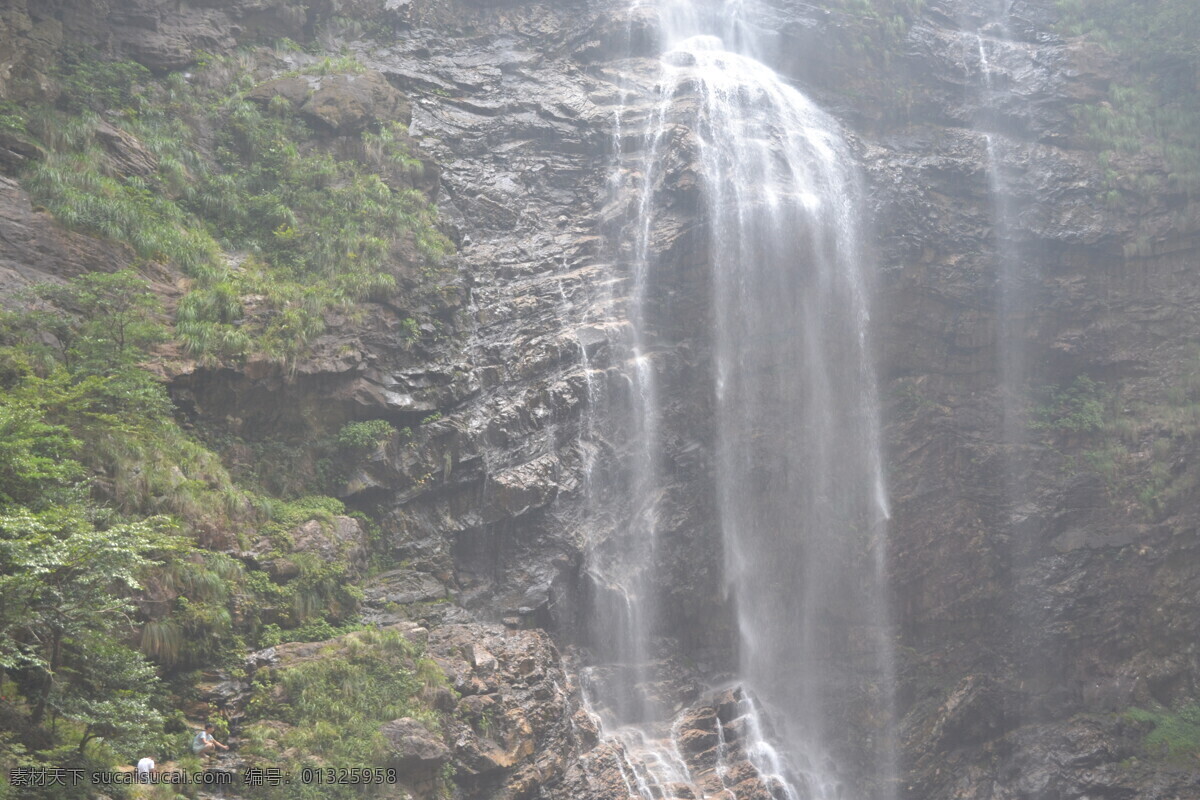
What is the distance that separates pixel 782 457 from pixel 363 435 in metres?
10.3

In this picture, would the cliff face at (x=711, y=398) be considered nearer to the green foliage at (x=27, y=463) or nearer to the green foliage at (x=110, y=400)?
the green foliage at (x=110, y=400)

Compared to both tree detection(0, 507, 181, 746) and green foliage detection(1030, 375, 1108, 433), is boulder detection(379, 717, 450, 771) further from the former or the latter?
green foliage detection(1030, 375, 1108, 433)

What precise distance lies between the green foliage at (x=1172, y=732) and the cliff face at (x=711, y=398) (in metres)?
0.28

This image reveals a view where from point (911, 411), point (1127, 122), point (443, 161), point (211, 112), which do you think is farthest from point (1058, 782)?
point (211, 112)

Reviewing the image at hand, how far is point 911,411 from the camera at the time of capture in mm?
22188

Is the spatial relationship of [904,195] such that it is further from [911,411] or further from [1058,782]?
[1058,782]

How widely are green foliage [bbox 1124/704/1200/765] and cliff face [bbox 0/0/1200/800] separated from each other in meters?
0.28

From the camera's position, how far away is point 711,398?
2153 centimetres

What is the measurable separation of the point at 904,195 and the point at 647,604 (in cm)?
1360

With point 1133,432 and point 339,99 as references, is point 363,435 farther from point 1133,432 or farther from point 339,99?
point 1133,432

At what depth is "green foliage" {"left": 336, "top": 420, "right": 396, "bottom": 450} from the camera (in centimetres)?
1747

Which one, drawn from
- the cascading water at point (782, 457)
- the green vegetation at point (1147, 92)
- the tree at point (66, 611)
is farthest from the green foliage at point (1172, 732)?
the tree at point (66, 611)

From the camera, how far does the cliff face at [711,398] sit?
17.6m

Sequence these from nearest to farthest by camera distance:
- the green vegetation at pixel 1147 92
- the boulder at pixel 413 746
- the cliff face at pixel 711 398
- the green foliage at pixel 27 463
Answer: the green foliage at pixel 27 463
the boulder at pixel 413 746
the cliff face at pixel 711 398
the green vegetation at pixel 1147 92
